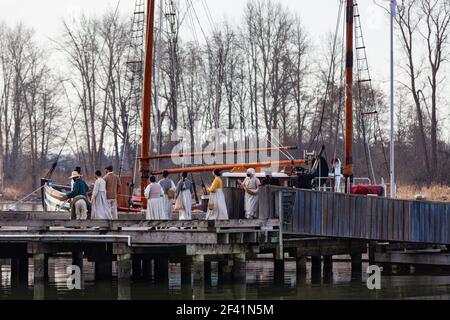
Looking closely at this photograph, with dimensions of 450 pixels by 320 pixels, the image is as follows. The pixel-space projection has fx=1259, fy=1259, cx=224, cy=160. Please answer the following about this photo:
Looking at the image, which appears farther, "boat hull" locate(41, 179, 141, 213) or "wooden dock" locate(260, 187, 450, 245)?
"boat hull" locate(41, 179, 141, 213)

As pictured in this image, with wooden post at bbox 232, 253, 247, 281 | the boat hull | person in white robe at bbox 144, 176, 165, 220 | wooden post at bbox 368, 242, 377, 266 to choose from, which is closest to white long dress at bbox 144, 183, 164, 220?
person in white robe at bbox 144, 176, 165, 220

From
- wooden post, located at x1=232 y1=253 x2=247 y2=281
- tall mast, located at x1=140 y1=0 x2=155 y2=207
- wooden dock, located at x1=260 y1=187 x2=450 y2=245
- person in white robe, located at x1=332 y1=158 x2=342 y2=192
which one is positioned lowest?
wooden post, located at x1=232 y1=253 x2=247 y2=281

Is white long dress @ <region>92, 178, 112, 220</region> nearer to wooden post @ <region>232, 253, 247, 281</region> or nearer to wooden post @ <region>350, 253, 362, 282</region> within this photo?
wooden post @ <region>232, 253, 247, 281</region>

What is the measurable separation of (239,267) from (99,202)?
199 inches

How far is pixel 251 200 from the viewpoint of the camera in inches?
1307

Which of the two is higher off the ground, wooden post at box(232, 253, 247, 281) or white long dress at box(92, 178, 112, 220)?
white long dress at box(92, 178, 112, 220)

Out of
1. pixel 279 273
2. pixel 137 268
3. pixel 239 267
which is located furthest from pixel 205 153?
pixel 239 267

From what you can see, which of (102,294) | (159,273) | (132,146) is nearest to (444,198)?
(159,273)

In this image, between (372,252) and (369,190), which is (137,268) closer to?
(372,252)

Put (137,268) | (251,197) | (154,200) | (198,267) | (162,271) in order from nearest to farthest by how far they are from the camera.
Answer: (198,267)
(251,197)
(154,200)
(162,271)
(137,268)

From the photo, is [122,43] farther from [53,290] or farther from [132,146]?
[53,290]

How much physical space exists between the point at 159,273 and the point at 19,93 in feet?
169

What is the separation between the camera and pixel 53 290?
35.6 meters

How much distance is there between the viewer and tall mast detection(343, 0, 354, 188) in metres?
42.8
